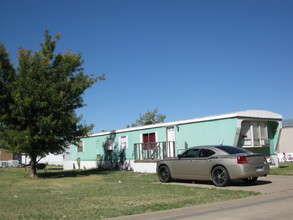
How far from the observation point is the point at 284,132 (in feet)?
123

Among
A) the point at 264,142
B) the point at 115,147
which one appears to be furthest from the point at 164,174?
the point at 115,147

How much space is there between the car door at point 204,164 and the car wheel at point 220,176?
0.25 metres

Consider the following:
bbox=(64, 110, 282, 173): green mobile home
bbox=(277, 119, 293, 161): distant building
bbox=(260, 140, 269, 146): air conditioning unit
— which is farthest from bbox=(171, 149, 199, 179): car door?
bbox=(277, 119, 293, 161): distant building

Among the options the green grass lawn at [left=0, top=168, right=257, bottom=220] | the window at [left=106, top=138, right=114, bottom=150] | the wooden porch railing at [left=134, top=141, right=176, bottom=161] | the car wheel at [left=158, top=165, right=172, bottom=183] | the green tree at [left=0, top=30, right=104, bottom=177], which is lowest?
the green grass lawn at [left=0, top=168, right=257, bottom=220]

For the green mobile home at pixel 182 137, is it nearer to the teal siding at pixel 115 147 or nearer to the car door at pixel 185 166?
the teal siding at pixel 115 147

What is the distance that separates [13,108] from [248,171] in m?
11.7

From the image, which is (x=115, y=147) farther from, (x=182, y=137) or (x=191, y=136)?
(x=191, y=136)

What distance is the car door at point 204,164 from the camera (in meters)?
12.9

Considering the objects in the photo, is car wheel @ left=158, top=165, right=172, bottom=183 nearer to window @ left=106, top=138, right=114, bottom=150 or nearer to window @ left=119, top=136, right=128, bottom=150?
window @ left=119, top=136, right=128, bottom=150

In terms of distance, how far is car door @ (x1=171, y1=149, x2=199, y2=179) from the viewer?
13.5 metres

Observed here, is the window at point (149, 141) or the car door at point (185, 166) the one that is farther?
the window at point (149, 141)

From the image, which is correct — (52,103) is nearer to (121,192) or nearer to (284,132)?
(121,192)

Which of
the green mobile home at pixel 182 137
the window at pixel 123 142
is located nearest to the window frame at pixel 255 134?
the green mobile home at pixel 182 137

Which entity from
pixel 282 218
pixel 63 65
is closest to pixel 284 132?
pixel 63 65
